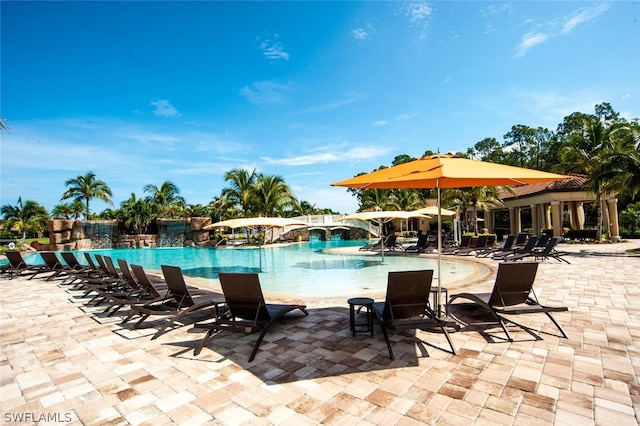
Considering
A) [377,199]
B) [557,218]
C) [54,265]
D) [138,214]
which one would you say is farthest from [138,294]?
[138,214]

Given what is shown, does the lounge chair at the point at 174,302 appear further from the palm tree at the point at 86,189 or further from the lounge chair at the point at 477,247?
the palm tree at the point at 86,189

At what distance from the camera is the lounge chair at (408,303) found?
14.0 feet

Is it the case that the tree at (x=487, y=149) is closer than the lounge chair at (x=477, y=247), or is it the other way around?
the lounge chair at (x=477, y=247)

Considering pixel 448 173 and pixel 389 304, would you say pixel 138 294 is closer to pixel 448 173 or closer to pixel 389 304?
pixel 389 304

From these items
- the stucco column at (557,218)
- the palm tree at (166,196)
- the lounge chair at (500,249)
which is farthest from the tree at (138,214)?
the stucco column at (557,218)

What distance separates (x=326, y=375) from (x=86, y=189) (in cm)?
4425

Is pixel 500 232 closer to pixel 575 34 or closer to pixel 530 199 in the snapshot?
pixel 530 199

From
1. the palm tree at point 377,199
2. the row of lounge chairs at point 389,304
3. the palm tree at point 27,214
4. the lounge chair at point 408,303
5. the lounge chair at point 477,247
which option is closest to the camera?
the lounge chair at point 408,303

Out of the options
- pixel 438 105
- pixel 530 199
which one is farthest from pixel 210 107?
pixel 530 199

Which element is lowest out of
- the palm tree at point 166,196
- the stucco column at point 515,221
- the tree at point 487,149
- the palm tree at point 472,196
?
the stucco column at point 515,221

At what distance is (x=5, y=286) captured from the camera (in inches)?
420

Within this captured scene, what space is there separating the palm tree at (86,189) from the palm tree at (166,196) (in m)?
4.93

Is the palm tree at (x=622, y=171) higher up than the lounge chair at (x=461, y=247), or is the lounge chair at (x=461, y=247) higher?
the palm tree at (x=622, y=171)

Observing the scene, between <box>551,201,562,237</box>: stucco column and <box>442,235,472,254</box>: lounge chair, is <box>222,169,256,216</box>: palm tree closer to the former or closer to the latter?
<box>442,235,472,254</box>: lounge chair
